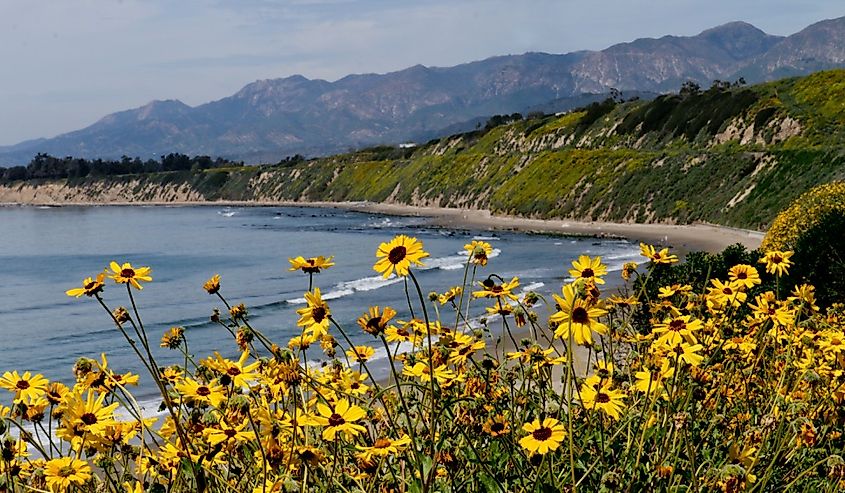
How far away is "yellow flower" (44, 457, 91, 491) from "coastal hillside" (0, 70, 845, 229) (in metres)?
54.6

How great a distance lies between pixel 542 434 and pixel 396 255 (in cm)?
85

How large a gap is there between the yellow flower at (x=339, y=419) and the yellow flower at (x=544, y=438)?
60 cm

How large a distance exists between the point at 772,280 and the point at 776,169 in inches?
1855

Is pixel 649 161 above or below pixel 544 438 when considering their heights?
above

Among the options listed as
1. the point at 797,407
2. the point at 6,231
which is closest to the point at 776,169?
the point at 797,407

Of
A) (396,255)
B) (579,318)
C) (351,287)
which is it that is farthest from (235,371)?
(351,287)

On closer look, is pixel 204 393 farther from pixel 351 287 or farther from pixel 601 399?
pixel 351 287

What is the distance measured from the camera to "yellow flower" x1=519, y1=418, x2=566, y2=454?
2881 mm

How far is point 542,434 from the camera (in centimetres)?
301

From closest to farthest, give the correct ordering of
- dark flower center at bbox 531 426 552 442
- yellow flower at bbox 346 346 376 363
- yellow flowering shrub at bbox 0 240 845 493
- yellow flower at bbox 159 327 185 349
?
dark flower center at bbox 531 426 552 442 < yellow flowering shrub at bbox 0 240 845 493 < yellow flower at bbox 346 346 376 363 < yellow flower at bbox 159 327 185 349

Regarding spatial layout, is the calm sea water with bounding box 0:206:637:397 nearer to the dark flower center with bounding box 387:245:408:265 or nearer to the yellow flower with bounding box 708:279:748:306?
the yellow flower with bounding box 708:279:748:306

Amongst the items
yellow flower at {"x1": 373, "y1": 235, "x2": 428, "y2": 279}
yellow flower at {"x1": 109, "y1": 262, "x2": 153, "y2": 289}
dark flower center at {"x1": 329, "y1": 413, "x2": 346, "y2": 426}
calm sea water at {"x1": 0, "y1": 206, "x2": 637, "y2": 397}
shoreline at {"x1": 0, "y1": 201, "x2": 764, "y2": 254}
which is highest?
yellow flower at {"x1": 373, "y1": 235, "x2": 428, "y2": 279}

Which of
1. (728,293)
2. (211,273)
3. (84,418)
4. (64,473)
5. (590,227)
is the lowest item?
(211,273)

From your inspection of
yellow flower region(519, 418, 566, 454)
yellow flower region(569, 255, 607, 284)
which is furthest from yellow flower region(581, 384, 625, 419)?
yellow flower region(519, 418, 566, 454)
